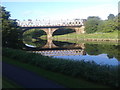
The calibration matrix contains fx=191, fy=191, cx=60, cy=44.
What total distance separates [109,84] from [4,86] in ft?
18.4

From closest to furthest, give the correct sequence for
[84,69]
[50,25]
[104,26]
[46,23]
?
1. [84,69]
2. [104,26]
3. [50,25]
4. [46,23]

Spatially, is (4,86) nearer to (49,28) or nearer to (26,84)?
(26,84)

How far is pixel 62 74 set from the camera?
1297 cm

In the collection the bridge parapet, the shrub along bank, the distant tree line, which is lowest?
the shrub along bank

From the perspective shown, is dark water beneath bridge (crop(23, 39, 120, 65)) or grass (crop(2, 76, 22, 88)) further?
dark water beneath bridge (crop(23, 39, 120, 65))

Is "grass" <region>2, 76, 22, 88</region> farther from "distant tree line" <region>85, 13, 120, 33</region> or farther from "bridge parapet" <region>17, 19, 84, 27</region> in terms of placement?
"bridge parapet" <region>17, 19, 84, 27</region>

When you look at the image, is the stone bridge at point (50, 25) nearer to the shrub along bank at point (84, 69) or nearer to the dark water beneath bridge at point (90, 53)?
the dark water beneath bridge at point (90, 53)

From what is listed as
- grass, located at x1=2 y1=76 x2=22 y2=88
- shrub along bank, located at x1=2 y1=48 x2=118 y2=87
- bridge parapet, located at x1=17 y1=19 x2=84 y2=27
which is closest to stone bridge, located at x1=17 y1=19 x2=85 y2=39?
bridge parapet, located at x1=17 y1=19 x2=84 y2=27

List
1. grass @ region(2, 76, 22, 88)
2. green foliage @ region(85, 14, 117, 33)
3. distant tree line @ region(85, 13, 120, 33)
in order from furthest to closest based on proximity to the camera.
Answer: green foliage @ region(85, 14, 117, 33) → distant tree line @ region(85, 13, 120, 33) → grass @ region(2, 76, 22, 88)

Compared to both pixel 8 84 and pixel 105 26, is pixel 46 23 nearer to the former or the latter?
pixel 105 26

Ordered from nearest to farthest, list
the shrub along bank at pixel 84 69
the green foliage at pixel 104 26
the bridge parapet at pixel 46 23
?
1. the shrub along bank at pixel 84 69
2. the green foliage at pixel 104 26
3. the bridge parapet at pixel 46 23

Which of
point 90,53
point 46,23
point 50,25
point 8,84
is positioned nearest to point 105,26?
point 50,25

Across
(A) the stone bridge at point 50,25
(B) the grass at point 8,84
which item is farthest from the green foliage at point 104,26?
(B) the grass at point 8,84

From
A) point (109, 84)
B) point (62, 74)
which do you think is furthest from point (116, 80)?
point (62, 74)
